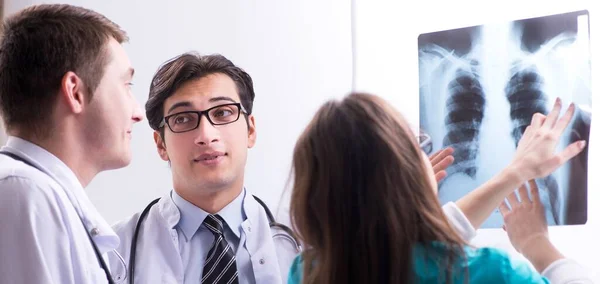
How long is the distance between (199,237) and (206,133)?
0.27 meters

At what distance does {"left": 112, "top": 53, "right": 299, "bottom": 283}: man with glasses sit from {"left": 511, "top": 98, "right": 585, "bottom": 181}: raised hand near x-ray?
625 millimetres

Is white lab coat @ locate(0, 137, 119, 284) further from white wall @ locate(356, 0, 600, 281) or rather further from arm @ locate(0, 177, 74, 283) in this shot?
white wall @ locate(356, 0, 600, 281)

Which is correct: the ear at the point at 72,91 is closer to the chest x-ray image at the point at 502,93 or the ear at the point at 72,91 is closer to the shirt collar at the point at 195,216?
the shirt collar at the point at 195,216

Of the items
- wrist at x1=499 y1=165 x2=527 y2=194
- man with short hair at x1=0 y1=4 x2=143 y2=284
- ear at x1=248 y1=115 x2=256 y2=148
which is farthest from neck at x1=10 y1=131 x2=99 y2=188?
wrist at x1=499 y1=165 x2=527 y2=194

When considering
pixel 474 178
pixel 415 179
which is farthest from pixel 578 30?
pixel 415 179

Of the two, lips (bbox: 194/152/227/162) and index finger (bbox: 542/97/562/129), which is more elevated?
index finger (bbox: 542/97/562/129)

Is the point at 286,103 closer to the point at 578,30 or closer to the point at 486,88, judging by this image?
the point at 486,88

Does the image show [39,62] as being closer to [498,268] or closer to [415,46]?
[498,268]

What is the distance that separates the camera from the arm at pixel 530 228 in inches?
66.2

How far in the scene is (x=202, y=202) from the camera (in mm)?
2016

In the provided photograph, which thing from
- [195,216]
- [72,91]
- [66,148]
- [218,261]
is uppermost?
[72,91]

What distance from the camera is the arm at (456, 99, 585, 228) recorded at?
63.7 inches

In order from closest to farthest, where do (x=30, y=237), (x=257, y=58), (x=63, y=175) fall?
(x=30, y=237) → (x=63, y=175) → (x=257, y=58)

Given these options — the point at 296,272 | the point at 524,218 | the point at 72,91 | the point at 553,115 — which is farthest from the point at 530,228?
the point at 72,91
